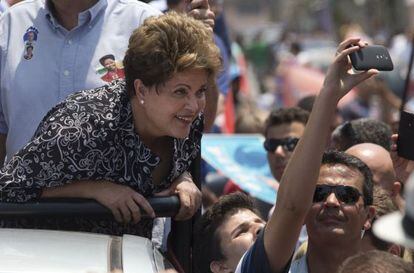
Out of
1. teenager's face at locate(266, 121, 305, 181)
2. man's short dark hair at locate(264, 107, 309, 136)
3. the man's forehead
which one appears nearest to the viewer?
the man's forehead

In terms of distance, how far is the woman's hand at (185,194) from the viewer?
4.00 m

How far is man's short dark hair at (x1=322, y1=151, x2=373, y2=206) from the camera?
4461mm

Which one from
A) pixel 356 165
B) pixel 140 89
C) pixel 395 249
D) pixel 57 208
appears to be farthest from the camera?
pixel 395 249

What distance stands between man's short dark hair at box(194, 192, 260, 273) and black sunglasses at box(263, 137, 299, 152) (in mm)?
2184

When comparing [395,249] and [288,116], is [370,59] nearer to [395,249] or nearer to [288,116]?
[395,249]

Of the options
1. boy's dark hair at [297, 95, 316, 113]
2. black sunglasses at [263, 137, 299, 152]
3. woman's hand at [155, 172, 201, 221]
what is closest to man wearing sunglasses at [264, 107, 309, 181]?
black sunglasses at [263, 137, 299, 152]

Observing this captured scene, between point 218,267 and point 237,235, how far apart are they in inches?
6.2

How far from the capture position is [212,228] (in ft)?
15.1

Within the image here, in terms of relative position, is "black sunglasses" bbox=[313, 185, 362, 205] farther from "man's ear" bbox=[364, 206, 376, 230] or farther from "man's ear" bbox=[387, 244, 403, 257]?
"man's ear" bbox=[387, 244, 403, 257]

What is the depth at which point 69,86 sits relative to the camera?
14.7 ft

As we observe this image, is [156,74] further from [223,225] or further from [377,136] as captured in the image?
[377,136]

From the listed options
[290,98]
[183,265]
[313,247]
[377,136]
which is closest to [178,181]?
[183,265]

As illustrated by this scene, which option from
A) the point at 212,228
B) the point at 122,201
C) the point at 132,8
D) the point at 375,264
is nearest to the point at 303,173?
the point at 375,264

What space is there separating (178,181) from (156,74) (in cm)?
42
